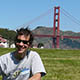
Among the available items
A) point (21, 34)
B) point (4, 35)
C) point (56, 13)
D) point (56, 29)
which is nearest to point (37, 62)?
point (21, 34)

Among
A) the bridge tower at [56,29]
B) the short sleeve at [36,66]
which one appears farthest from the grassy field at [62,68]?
the bridge tower at [56,29]

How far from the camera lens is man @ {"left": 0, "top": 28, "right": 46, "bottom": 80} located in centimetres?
302

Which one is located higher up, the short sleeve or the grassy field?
the short sleeve

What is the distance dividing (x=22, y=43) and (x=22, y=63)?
0.20 metres

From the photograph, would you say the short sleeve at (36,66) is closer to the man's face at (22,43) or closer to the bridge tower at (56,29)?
the man's face at (22,43)

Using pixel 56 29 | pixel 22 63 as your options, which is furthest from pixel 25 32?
pixel 56 29

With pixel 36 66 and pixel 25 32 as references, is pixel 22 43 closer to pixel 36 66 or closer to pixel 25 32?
pixel 25 32

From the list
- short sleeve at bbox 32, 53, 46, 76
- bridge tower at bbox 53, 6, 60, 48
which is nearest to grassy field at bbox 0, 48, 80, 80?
short sleeve at bbox 32, 53, 46, 76

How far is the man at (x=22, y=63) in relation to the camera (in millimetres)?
3020

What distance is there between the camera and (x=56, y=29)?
63656 mm

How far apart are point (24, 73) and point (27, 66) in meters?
0.07

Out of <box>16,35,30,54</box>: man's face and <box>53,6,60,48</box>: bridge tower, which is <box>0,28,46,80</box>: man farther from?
<box>53,6,60,48</box>: bridge tower

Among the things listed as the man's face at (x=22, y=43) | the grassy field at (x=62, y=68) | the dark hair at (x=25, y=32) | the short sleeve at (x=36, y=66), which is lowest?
the grassy field at (x=62, y=68)

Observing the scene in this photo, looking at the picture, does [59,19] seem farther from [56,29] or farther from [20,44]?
[20,44]
